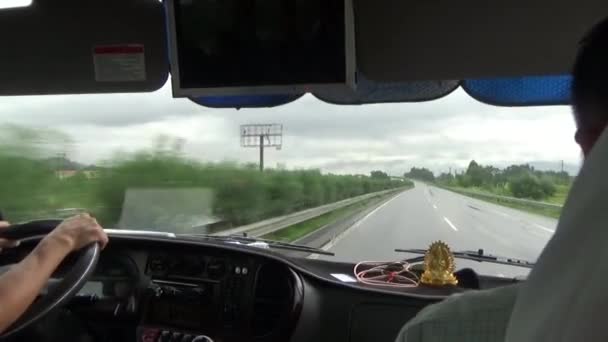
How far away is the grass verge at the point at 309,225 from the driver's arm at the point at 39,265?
1.35m

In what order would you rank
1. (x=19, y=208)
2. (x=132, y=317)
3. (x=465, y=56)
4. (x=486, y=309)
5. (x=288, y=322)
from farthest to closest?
(x=19, y=208)
(x=132, y=317)
(x=288, y=322)
(x=465, y=56)
(x=486, y=309)

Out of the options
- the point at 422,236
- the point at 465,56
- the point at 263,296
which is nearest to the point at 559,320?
the point at 465,56

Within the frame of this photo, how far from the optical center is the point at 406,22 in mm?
2395

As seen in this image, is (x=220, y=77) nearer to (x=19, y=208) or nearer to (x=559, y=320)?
(x=19, y=208)

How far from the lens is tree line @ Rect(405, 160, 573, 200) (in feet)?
8.09

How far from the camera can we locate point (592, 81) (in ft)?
2.91

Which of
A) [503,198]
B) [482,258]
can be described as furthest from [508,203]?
[482,258]

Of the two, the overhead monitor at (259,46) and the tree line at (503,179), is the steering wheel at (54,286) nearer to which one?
the overhead monitor at (259,46)

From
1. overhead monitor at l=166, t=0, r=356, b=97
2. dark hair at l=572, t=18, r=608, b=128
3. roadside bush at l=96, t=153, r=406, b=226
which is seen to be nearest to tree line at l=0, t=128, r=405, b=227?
roadside bush at l=96, t=153, r=406, b=226

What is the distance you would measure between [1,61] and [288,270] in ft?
6.08

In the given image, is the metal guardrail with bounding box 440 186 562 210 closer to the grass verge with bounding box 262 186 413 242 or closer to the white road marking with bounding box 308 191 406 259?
the grass verge with bounding box 262 186 413 242

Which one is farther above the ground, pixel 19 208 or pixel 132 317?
pixel 19 208

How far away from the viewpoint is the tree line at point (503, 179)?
2465 millimetres

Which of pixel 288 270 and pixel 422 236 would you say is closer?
pixel 288 270
